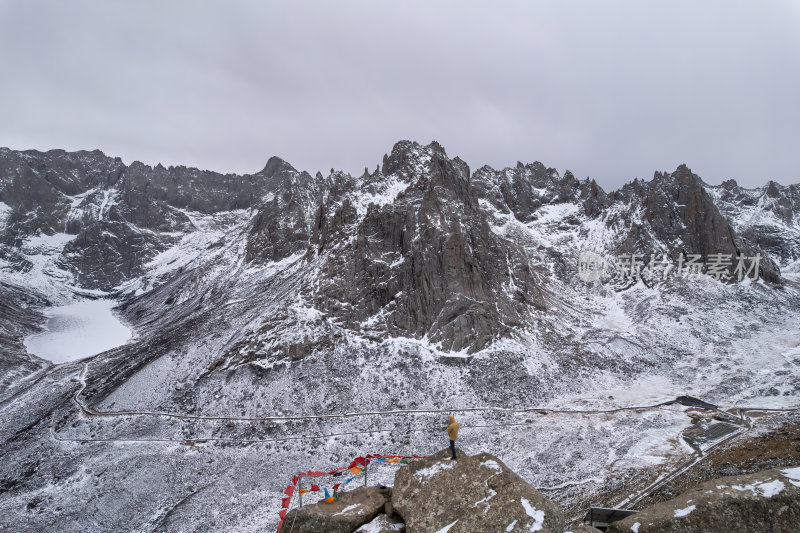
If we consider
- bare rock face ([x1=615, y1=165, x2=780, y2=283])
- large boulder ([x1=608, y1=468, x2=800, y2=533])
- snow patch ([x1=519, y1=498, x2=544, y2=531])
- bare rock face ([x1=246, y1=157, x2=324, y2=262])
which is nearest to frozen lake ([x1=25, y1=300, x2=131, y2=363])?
bare rock face ([x1=246, y1=157, x2=324, y2=262])

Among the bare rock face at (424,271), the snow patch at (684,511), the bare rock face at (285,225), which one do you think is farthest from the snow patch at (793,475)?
the bare rock face at (285,225)

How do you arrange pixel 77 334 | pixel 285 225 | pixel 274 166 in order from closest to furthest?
pixel 77 334, pixel 285 225, pixel 274 166

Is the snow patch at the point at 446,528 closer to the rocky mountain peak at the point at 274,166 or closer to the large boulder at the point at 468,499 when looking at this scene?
the large boulder at the point at 468,499

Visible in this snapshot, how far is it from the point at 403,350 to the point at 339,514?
37207 millimetres

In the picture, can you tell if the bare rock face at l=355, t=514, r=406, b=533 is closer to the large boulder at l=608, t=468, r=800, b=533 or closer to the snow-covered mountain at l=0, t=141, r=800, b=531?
the large boulder at l=608, t=468, r=800, b=533

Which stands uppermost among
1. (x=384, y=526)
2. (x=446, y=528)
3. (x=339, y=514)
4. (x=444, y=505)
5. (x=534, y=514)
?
(x=534, y=514)

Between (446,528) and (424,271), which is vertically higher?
(424,271)

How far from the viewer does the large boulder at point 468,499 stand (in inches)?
435

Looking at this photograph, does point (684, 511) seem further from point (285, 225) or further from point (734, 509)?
point (285, 225)

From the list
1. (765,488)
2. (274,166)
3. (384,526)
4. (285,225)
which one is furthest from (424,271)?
(274,166)

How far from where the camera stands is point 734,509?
1015 cm

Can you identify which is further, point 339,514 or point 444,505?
point 339,514

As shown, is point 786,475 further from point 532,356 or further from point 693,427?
point 532,356

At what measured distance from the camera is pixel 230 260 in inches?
3844
